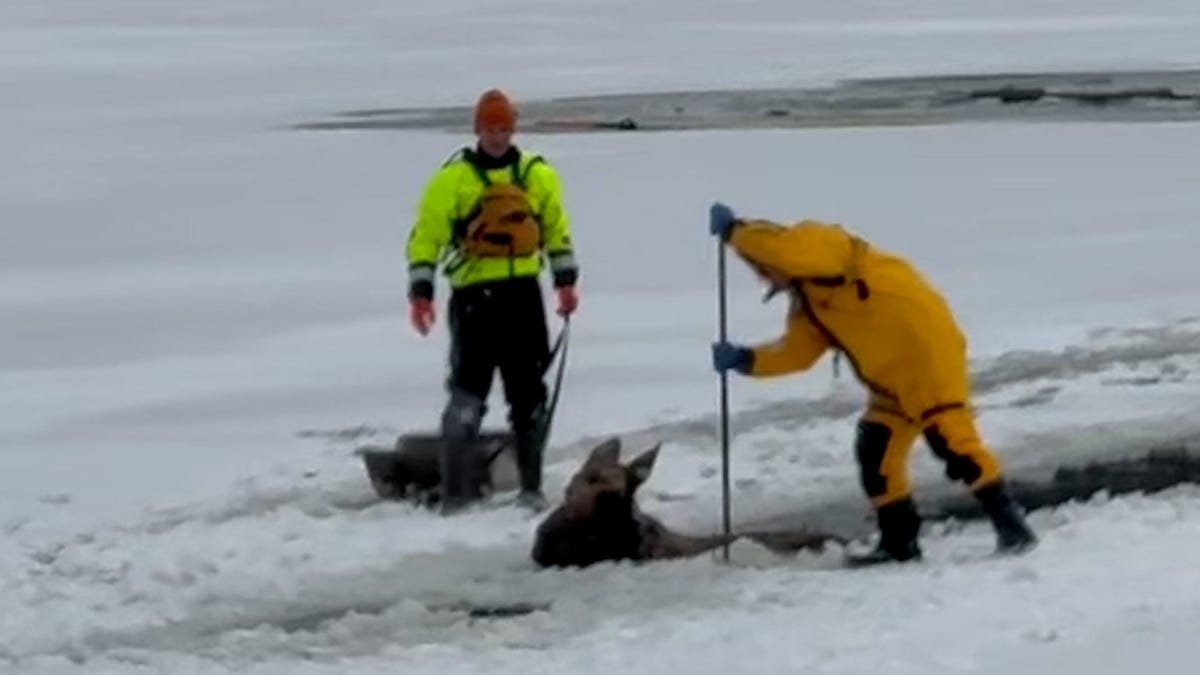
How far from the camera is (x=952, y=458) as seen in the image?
8273mm

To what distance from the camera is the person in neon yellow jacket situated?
9688 mm

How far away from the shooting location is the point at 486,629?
7816 millimetres

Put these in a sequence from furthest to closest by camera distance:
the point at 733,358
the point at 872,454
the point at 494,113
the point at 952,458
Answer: the point at 494,113
the point at 733,358
the point at 872,454
the point at 952,458

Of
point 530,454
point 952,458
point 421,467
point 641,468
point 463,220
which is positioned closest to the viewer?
point 952,458

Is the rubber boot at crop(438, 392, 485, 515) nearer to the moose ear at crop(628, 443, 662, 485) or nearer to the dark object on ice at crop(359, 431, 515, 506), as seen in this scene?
the dark object on ice at crop(359, 431, 515, 506)

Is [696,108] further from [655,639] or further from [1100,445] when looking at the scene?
[655,639]

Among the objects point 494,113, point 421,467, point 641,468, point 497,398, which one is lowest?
point 497,398

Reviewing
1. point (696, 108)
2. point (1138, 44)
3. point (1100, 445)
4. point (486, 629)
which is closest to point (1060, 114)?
point (696, 108)

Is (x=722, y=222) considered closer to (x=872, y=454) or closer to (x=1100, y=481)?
(x=872, y=454)

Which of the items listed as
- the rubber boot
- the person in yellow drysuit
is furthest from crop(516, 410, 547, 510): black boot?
the person in yellow drysuit

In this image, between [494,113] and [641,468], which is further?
[494,113]

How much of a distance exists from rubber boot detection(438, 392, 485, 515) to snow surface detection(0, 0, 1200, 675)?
182 millimetres

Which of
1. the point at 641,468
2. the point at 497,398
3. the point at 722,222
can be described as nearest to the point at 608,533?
the point at 641,468

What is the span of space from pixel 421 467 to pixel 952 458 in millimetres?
2544
